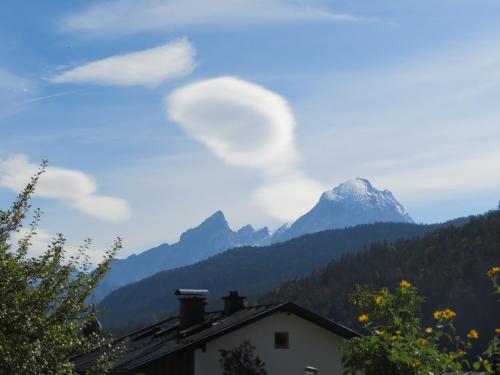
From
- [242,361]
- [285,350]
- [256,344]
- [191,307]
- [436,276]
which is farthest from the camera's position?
[436,276]

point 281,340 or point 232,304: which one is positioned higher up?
point 232,304

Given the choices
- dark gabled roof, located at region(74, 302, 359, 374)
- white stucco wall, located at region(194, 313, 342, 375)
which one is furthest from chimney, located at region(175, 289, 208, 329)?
white stucco wall, located at region(194, 313, 342, 375)

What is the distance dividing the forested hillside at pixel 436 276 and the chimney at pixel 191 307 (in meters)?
98.0

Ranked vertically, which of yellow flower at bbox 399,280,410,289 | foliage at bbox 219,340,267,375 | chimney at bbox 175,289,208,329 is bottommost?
foliage at bbox 219,340,267,375

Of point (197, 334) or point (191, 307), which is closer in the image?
point (197, 334)

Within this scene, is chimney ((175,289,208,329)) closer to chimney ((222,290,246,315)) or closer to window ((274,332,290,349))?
chimney ((222,290,246,315))

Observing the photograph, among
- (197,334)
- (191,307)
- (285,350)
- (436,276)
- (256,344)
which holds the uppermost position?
(436,276)

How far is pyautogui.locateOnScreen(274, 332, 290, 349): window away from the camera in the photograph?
32916mm

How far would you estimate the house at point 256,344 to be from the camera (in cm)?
3056

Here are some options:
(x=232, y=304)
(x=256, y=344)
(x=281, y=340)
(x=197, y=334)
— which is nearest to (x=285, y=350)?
(x=281, y=340)

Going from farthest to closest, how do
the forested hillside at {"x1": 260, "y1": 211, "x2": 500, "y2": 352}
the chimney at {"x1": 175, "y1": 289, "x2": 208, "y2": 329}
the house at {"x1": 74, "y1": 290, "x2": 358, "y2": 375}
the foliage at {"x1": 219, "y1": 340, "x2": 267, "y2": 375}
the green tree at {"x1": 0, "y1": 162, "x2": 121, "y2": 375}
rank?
1. the forested hillside at {"x1": 260, "y1": 211, "x2": 500, "y2": 352}
2. the chimney at {"x1": 175, "y1": 289, "x2": 208, "y2": 329}
3. the foliage at {"x1": 219, "y1": 340, "x2": 267, "y2": 375}
4. the house at {"x1": 74, "y1": 290, "x2": 358, "y2": 375}
5. the green tree at {"x1": 0, "y1": 162, "x2": 121, "y2": 375}

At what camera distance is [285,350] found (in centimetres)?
3281

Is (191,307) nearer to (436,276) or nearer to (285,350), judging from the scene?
(285,350)

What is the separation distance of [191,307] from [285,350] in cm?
675
